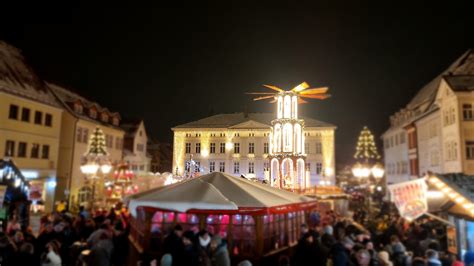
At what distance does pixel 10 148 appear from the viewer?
28281mm

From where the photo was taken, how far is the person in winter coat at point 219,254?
28.6ft

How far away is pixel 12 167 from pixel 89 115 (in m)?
21.0

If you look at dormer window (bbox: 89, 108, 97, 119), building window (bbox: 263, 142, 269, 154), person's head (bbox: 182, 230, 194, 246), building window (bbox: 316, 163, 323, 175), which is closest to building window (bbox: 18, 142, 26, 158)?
dormer window (bbox: 89, 108, 97, 119)

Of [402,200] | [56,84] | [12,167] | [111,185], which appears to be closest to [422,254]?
[402,200]

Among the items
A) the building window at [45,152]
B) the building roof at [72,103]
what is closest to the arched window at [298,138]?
the building window at [45,152]

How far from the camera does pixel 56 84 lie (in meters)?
38.9

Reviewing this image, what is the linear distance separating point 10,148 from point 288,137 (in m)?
22.4

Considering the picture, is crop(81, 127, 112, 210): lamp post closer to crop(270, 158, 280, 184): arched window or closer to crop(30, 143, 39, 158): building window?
crop(30, 143, 39, 158): building window

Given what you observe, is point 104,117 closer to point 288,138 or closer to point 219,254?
point 288,138

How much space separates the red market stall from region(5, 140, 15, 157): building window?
19.9 m

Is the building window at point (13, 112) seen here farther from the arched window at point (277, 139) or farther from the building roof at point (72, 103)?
the arched window at point (277, 139)

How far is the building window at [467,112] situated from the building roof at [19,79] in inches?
1269

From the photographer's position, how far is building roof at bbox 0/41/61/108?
28.7 m

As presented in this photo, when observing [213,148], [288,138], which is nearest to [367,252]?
[213,148]
